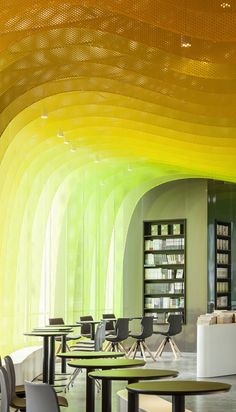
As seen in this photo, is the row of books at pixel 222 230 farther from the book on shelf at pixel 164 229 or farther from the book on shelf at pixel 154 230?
the book on shelf at pixel 154 230

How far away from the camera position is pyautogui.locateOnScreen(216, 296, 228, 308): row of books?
22.1 m

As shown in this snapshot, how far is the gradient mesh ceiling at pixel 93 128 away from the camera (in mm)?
8773

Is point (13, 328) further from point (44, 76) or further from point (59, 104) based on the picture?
point (44, 76)

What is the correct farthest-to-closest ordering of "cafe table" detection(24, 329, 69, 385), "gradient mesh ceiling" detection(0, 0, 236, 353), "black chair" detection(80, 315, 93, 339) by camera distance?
"black chair" detection(80, 315, 93, 339)
"cafe table" detection(24, 329, 69, 385)
"gradient mesh ceiling" detection(0, 0, 236, 353)

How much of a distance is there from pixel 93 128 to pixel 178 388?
9.27m

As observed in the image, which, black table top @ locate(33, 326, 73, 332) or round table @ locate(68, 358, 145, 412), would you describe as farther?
black table top @ locate(33, 326, 73, 332)

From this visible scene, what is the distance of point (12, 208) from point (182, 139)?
131 inches

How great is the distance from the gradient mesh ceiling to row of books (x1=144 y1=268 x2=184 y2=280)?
793 millimetres

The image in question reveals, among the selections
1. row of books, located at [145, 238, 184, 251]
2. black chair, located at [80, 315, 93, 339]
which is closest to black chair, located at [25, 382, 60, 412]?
black chair, located at [80, 315, 93, 339]

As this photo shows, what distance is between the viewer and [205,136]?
49.7 feet

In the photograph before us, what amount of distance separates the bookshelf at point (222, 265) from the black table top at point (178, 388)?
1481cm

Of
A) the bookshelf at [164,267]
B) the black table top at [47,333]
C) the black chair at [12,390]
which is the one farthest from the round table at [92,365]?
the bookshelf at [164,267]

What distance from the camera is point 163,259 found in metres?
22.4

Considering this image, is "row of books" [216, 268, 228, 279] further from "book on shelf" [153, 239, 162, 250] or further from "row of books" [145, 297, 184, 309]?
"book on shelf" [153, 239, 162, 250]
